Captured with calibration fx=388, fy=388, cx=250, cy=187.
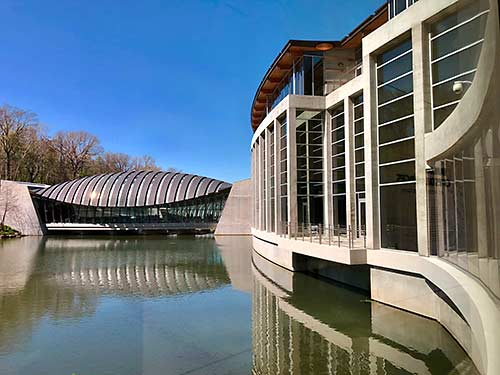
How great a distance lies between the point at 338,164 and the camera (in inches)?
722

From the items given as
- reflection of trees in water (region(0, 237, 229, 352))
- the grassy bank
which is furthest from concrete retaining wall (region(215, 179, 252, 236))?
the grassy bank

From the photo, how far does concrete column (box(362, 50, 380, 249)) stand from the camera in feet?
41.8

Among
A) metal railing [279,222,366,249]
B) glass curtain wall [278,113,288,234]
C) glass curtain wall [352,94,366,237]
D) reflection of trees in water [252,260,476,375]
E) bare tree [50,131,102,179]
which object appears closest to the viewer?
reflection of trees in water [252,260,476,375]

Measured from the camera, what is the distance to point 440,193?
385 inches

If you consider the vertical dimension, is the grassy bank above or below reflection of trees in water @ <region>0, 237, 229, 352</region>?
above

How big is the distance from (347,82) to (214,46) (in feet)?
28.2

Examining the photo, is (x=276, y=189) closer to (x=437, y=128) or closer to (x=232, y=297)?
(x=232, y=297)

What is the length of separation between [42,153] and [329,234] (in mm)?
53833

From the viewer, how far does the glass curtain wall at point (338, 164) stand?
17.7 m

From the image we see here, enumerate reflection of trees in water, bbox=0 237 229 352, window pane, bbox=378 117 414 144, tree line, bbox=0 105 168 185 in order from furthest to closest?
1. tree line, bbox=0 105 168 185
2. window pane, bbox=378 117 414 144
3. reflection of trees in water, bbox=0 237 229 352

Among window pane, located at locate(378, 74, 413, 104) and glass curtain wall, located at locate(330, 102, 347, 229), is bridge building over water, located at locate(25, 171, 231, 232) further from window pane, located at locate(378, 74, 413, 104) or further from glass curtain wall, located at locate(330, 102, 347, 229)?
window pane, located at locate(378, 74, 413, 104)

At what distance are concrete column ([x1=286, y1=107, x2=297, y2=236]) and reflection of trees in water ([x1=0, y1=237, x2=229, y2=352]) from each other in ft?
14.9

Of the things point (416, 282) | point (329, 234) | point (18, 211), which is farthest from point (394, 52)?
point (18, 211)

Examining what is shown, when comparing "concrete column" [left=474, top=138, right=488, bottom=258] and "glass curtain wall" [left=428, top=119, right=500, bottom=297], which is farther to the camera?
"concrete column" [left=474, top=138, right=488, bottom=258]
